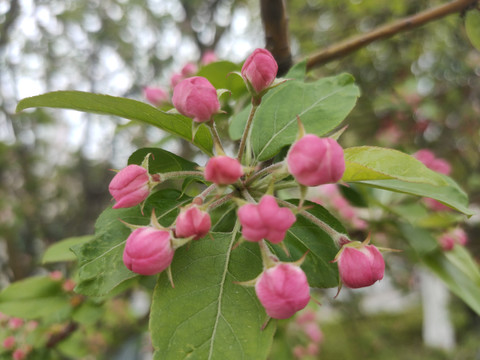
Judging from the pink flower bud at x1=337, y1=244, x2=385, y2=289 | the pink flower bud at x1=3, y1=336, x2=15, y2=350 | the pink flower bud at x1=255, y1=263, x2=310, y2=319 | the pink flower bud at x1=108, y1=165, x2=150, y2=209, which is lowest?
the pink flower bud at x1=3, y1=336, x2=15, y2=350

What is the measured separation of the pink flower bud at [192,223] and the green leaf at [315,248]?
203mm

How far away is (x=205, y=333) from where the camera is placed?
1.87ft

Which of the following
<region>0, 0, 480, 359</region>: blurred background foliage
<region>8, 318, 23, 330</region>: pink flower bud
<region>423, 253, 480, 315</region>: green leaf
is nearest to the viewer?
<region>423, 253, 480, 315</region>: green leaf

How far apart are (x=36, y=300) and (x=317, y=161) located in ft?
3.97

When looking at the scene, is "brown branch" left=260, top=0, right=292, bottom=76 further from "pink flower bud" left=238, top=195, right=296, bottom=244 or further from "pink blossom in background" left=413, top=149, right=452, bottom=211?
"pink blossom in background" left=413, top=149, right=452, bottom=211

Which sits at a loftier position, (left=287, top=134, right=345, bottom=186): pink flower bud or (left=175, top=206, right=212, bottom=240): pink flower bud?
(left=287, top=134, right=345, bottom=186): pink flower bud

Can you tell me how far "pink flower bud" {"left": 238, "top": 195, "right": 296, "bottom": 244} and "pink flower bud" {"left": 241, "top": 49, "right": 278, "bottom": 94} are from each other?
9.3 inches

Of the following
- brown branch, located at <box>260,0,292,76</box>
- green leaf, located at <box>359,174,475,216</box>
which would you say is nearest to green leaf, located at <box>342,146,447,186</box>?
green leaf, located at <box>359,174,475,216</box>

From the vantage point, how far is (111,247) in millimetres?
648

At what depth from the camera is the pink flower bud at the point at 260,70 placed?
0.62m

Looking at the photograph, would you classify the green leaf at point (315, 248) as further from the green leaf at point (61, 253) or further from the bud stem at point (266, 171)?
the green leaf at point (61, 253)

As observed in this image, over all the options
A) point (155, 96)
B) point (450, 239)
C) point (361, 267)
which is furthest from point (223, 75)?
point (450, 239)

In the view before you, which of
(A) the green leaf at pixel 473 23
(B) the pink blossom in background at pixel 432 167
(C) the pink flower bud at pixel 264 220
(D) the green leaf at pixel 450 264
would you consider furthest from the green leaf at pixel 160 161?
(B) the pink blossom in background at pixel 432 167

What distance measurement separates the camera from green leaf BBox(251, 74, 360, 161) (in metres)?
0.73
